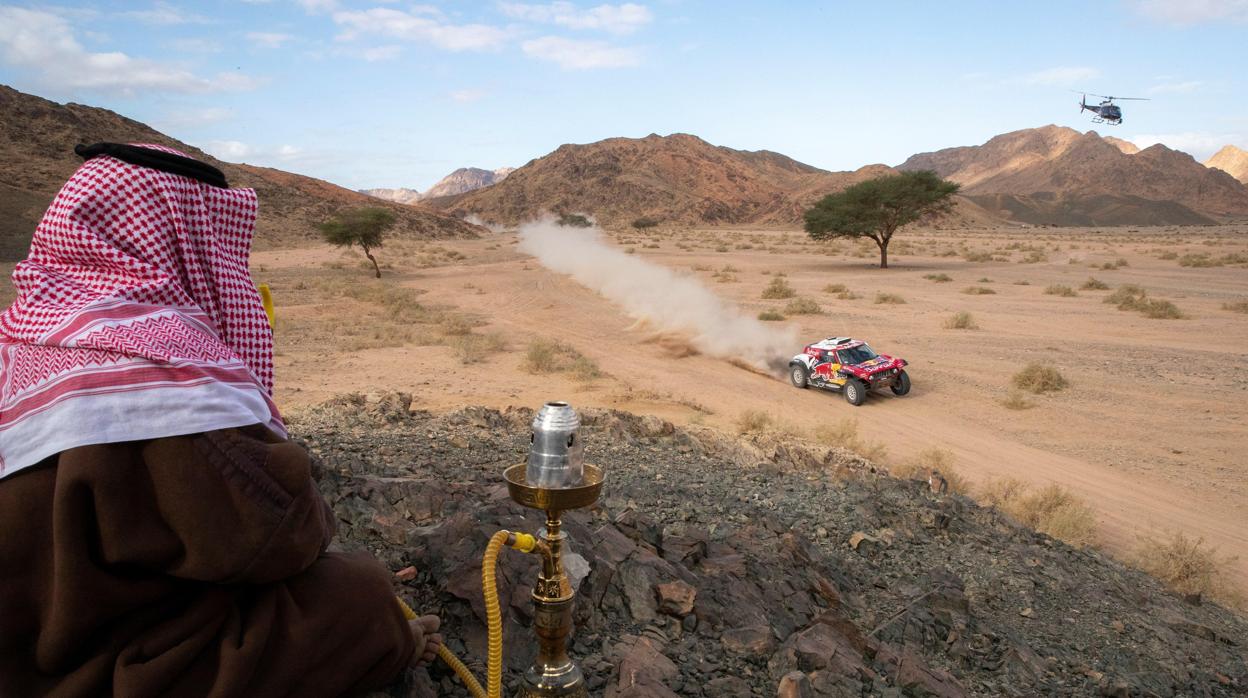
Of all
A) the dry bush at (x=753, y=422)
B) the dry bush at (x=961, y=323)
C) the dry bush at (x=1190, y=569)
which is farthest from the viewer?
the dry bush at (x=961, y=323)

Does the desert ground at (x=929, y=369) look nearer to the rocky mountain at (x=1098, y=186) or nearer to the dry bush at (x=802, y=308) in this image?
the dry bush at (x=802, y=308)

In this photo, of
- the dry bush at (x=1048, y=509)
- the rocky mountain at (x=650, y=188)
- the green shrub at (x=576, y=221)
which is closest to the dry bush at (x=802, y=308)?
the dry bush at (x=1048, y=509)

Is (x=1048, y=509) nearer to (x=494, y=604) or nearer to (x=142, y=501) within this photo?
(x=494, y=604)

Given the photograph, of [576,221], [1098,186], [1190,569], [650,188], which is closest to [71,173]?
[576,221]

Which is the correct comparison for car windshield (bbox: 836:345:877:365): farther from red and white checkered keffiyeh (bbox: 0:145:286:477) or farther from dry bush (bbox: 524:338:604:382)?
red and white checkered keffiyeh (bbox: 0:145:286:477)

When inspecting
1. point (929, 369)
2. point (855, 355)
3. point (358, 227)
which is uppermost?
point (358, 227)

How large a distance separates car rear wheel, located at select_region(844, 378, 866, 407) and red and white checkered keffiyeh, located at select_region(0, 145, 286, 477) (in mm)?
12627

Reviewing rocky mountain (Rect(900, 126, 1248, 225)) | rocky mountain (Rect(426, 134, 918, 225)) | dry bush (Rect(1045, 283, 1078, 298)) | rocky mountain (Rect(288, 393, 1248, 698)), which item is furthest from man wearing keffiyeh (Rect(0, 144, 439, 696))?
rocky mountain (Rect(900, 126, 1248, 225))

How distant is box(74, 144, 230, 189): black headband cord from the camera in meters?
2.24

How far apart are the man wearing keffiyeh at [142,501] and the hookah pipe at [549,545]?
38 cm

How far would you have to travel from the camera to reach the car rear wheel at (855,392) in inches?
552

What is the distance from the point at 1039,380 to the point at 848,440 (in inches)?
239

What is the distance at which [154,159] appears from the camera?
2285 mm

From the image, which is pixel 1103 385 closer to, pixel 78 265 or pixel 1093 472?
pixel 1093 472
